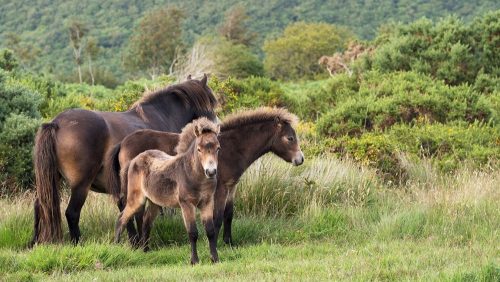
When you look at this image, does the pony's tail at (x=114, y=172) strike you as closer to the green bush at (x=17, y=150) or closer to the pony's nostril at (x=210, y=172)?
the pony's nostril at (x=210, y=172)

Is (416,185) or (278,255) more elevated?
(278,255)

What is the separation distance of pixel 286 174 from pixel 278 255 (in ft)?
9.83

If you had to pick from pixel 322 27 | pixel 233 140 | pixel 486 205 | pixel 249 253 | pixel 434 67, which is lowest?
pixel 322 27

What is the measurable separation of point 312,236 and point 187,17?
7185cm

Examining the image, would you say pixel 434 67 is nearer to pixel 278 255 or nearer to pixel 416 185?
pixel 416 185

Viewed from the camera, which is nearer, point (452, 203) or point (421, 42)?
point (452, 203)

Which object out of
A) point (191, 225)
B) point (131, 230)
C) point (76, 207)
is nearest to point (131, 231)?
point (131, 230)

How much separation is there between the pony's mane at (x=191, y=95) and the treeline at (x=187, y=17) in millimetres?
57117

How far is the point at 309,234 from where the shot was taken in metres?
9.52

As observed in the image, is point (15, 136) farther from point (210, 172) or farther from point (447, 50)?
point (447, 50)

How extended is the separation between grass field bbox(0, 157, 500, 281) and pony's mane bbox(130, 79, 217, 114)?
118 cm

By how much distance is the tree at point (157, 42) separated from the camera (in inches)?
2324

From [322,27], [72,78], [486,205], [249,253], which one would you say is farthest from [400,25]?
[322,27]

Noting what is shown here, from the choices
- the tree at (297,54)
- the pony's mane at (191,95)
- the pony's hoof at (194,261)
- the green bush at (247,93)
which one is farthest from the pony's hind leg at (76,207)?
the tree at (297,54)
